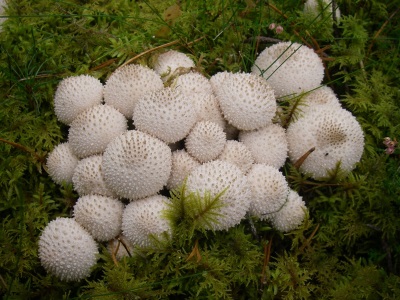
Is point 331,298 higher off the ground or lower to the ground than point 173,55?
lower

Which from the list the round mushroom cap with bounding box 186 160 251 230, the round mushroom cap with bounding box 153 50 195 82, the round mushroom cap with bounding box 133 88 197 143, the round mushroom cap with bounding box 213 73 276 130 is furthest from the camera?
the round mushroom cap with bounding box 153 50 195 82

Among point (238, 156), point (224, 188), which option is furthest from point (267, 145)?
point (224, 188)

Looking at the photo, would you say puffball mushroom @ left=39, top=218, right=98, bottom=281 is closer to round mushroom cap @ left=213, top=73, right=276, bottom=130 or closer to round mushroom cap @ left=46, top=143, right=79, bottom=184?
round mushroom cap @ left=46, top=143, right=79, bottom=184

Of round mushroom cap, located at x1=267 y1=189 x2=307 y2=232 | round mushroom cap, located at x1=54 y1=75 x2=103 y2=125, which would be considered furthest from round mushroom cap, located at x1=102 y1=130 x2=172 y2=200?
round mushroom cap, located at x1=267 y1=189 x2=307 y2=232

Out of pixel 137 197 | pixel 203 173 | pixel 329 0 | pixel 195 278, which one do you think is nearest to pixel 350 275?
pixel 195 278

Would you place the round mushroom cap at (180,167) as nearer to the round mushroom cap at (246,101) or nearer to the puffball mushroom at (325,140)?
the round mushroom cap at (246,101)

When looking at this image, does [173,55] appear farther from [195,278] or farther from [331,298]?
[331,298]

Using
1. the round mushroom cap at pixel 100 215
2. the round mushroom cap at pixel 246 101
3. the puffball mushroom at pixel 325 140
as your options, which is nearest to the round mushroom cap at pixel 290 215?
the puffball mushroom at pixel 325 140
